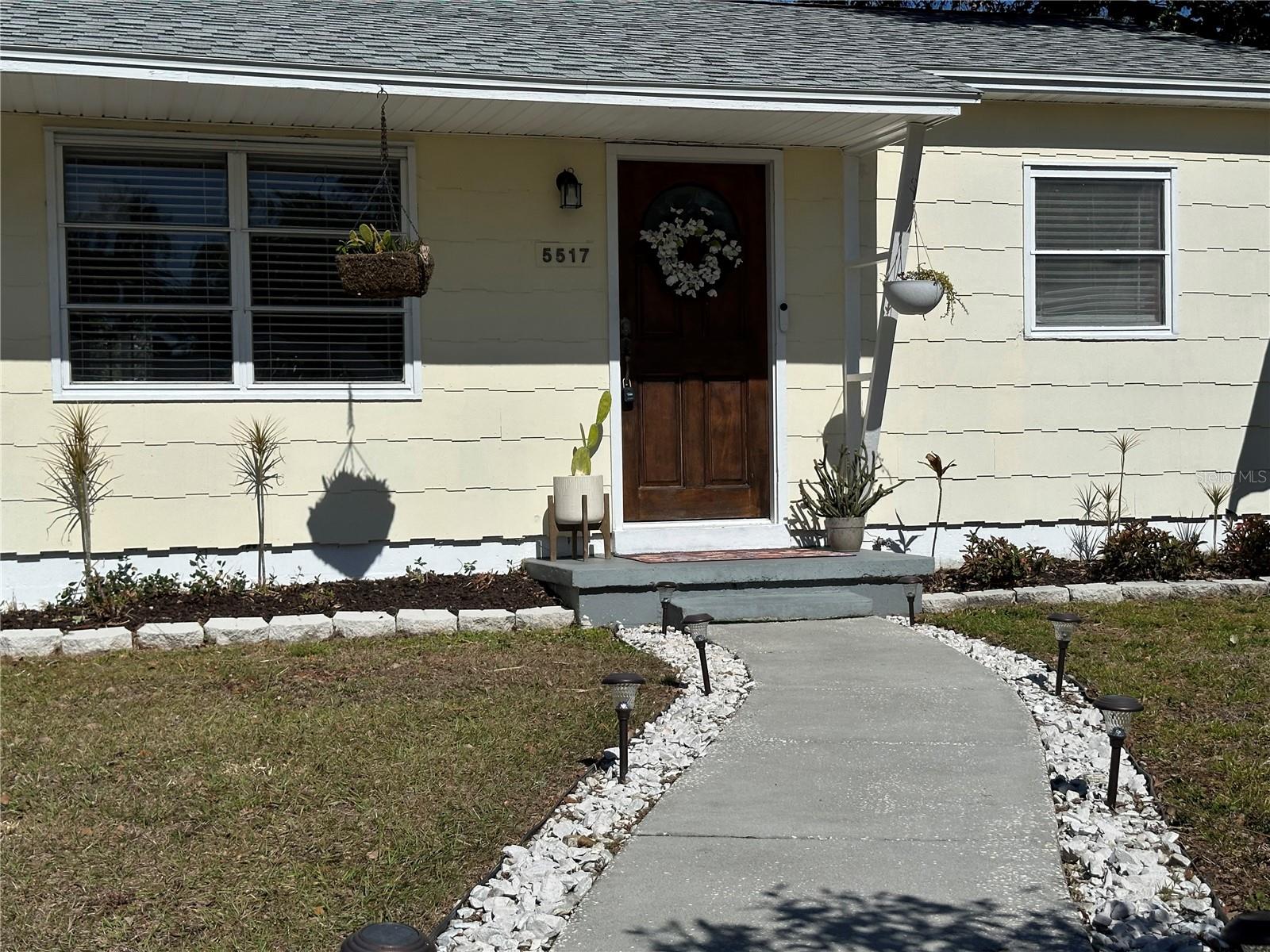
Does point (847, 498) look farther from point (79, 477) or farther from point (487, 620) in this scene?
point (79, 477)

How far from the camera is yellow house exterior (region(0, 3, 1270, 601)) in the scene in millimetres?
8039

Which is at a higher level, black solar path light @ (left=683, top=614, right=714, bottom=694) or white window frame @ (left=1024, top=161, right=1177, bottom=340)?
white window frame @ (left=1024, top=161, right=1177, bottom=340)

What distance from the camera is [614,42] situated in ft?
28.4

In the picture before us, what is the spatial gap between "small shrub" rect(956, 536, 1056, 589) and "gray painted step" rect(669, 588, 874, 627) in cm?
108

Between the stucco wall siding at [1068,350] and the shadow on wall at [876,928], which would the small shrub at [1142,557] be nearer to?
the stucco wall siding at [1068,350]

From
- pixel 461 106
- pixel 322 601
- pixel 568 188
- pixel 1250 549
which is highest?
pixel 461 106

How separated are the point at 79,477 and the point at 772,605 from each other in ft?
13.1

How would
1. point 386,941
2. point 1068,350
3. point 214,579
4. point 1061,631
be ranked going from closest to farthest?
point 386,941
point 1061,631
point 214,579
point 1068,350

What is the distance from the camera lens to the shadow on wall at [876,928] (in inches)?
130

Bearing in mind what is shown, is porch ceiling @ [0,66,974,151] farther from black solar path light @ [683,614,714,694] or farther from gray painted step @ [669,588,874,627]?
black solar path light @ [683,614,714,694]

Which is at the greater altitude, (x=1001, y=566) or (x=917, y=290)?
(x=917, y=290)

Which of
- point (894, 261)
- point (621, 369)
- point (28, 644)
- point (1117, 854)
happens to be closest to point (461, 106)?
point (621, 369)

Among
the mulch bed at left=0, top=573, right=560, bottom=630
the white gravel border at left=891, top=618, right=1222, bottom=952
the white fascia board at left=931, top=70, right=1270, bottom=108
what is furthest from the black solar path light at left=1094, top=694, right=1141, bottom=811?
the white fascia board at left=931, top=70, right=1270, bottom=108

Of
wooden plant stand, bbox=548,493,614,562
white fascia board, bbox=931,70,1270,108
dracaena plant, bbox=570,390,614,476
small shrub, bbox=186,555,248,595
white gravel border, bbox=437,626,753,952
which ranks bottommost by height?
white gravel border, bbox=437,626,753,952
